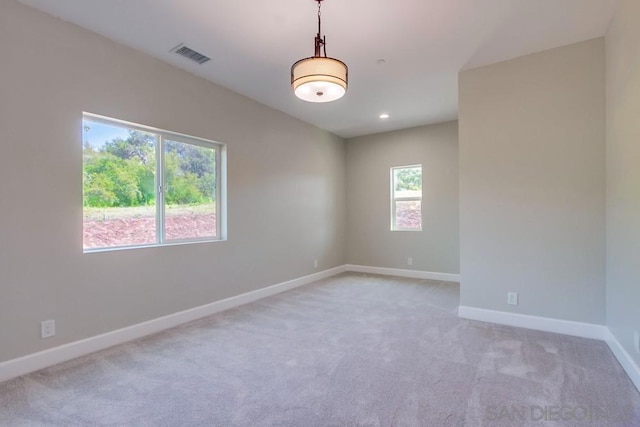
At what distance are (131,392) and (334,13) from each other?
10.1 ft

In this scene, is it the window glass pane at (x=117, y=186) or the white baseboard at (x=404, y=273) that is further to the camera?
the white baseboard at (x=404, y=273)

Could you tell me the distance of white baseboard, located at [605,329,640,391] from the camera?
2135 millimetres

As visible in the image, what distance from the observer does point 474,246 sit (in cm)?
349

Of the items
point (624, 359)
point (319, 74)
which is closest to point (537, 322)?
point (624, 359)

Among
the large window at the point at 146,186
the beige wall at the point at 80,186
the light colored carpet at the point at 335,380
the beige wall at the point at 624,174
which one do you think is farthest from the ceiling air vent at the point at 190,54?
the beige wall at the point at 624,174

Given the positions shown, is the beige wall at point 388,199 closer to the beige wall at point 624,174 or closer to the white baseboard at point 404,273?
the white baseboard at point 404,273

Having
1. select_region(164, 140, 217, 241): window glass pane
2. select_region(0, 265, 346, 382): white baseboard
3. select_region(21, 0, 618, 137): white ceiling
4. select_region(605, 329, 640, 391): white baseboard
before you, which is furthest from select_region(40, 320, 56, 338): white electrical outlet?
select_region(605, 329, 640, 391): white baseboard

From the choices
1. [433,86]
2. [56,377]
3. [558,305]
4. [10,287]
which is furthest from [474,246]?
[10,287]

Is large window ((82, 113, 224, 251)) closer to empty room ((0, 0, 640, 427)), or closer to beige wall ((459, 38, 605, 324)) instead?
empty room ((0, 0, 640, 427))

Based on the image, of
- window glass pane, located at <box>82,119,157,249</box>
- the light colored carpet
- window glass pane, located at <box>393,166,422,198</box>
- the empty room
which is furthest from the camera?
window glass pane, located at <box>393,166,422,198</box>

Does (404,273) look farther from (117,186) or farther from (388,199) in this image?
(117,186)

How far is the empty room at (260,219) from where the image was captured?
2.10 meters

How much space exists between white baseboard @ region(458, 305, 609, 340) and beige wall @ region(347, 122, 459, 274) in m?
2.07

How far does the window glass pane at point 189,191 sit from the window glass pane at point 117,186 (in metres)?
0.18
